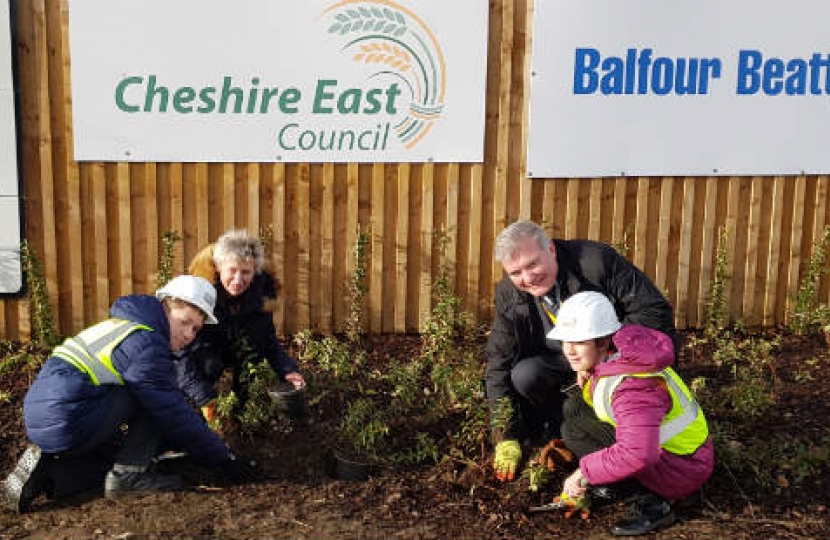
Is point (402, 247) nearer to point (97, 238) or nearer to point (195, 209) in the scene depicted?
point (195, 209)

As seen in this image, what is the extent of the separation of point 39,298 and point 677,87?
499 centimetres

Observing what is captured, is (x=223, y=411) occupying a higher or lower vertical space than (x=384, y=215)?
lower

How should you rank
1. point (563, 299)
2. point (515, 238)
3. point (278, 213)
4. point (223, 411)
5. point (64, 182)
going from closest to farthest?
point (515, 238), point (563, 299), point (223, 411), point (64, 182), point (278, 213)

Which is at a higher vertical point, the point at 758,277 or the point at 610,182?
the point at 610,182

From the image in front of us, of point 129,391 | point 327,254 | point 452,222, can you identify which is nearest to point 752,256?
point 452,222

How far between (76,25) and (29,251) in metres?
1.63

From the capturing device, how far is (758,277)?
328 inches

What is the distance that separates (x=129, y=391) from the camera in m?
5.27

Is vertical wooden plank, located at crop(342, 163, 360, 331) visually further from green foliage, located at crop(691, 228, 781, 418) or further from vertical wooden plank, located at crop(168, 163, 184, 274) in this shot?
green foliage, located at crop(691, 228, 781, 418)

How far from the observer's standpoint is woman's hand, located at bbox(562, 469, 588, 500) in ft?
16.4

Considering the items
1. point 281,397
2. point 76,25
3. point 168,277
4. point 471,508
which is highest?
point 76,25

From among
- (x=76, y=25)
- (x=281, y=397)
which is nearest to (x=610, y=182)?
(x=281, y=397)

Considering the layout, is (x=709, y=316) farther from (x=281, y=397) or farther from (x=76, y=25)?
(x=76, y=25)

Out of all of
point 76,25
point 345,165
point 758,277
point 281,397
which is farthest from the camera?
point 758,277
